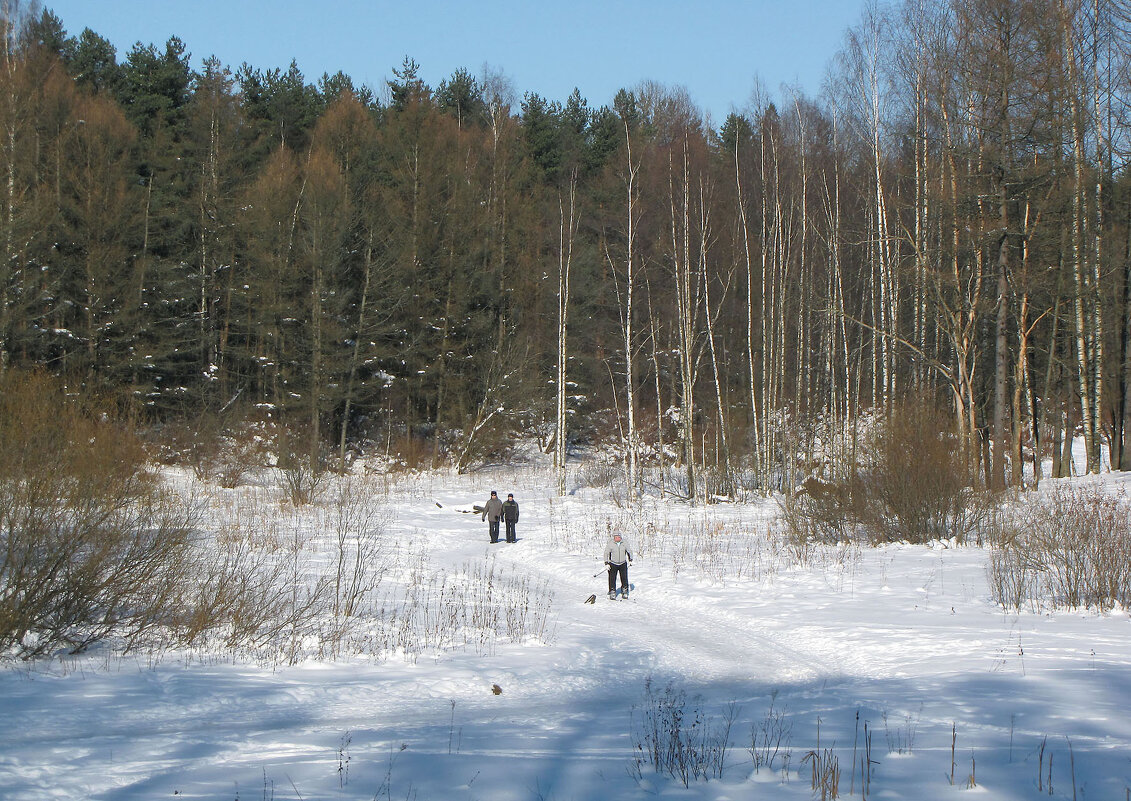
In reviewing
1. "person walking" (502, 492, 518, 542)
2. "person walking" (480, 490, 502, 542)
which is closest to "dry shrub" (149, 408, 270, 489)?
"person walking" (480, 490, 502, 542)

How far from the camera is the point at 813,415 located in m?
32.5

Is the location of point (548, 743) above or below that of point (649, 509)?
below

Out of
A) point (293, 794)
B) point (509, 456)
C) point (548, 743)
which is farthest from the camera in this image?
point (509, 456)

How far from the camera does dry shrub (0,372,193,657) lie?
967 centimetres

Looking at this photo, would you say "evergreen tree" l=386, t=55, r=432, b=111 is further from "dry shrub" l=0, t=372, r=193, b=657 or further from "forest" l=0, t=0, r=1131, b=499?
"dry shrub" l=0, t=372, r=193, b=657

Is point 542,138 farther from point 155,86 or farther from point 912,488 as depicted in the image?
point 912,488

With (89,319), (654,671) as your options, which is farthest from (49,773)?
(89,319)

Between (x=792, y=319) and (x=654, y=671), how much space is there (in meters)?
28.6

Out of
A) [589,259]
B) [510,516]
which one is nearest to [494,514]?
[510,516]

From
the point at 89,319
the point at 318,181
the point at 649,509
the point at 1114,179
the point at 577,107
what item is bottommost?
the point at 649,509

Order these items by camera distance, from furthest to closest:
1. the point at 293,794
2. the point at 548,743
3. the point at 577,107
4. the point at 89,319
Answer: the point at 577,107
the point at 89,319
the point at 548,743
the point at 293,794

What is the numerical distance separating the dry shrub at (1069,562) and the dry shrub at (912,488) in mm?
2567

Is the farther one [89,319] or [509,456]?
[509,456]

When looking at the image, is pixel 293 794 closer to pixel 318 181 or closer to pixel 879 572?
pixel 879 572
